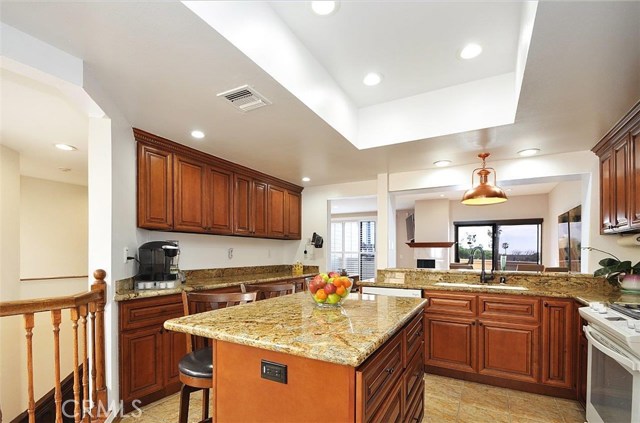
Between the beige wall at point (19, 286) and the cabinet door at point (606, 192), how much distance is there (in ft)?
19.8

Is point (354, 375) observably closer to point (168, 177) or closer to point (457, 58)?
point (457, 58)

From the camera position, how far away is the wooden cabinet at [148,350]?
244 centimetres

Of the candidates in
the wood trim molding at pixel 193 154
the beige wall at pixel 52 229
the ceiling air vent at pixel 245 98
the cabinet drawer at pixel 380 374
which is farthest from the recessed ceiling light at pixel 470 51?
the beige wall at pixel 52 229

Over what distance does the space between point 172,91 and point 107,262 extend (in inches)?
54.0

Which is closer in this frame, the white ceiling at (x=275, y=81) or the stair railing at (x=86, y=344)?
the white ceiling at (x=275, y=81)

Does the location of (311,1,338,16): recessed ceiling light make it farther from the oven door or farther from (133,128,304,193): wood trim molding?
the oven door

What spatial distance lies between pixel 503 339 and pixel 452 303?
1.76ft

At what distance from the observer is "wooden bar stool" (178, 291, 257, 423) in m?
1.64

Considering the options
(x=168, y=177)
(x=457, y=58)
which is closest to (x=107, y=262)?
(x=168, y=177)

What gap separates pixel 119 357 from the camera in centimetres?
240

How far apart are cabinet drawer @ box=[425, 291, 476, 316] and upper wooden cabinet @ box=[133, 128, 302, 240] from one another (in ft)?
7.86

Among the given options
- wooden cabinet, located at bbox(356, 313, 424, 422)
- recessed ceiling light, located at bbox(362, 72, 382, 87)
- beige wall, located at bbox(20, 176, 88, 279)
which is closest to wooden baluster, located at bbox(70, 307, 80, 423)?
wooden cabinet, located at bbox(356, 313, 424, 422)

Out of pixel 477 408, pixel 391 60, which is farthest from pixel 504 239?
pixel 391 60

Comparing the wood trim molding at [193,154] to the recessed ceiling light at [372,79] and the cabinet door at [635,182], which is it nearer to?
the recessed ceiling light at [372,79]
